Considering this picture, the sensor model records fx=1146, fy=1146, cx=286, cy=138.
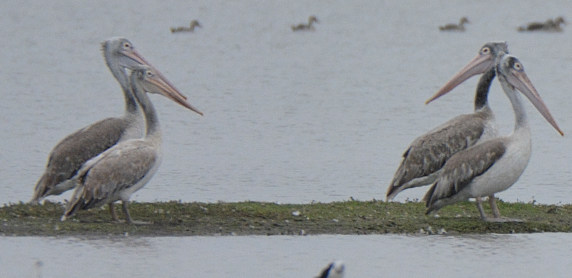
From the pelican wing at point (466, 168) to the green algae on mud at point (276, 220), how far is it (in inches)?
11.0

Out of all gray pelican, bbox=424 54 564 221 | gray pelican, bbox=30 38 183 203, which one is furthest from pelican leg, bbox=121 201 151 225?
gray pelican, bbox=424 54 564 221

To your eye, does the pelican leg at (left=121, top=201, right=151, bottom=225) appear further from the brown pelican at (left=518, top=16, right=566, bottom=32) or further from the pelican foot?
the brown pelican at (left=518, top=16, right=566, bottom=32)

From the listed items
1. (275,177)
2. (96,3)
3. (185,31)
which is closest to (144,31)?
(185,31)

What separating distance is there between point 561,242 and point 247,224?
256 centimetres

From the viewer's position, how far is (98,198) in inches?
364

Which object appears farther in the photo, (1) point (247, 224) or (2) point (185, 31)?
(2) point (185, 31)

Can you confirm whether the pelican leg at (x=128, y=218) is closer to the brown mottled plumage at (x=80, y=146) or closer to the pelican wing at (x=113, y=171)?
the pelican wing at (x=113, y=171)

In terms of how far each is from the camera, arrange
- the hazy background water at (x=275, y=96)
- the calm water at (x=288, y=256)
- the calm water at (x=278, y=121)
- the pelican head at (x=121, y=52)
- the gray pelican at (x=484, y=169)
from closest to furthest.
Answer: the calm water at (x=288, y=256) → the calm water at (x=278, y=121) → the gray pelican at (x=484, y=169) → the pelican head at (x=121, y=52) → the hazy background water at (x=275, y=96)

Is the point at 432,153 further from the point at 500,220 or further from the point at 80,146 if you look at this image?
the point at 80,146

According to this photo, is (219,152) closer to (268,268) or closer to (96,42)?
(268,268)

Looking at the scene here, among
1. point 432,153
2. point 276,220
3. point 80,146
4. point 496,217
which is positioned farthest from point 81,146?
point 496,217

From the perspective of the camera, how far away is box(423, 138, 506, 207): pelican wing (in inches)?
378

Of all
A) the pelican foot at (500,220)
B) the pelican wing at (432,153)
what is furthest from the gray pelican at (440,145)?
the pelican foot at (500,220)

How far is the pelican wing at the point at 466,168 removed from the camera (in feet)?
31.5
